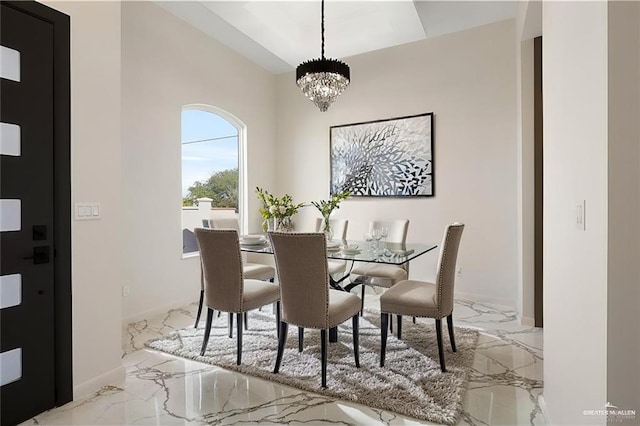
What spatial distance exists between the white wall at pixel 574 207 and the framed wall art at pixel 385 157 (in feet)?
8.50

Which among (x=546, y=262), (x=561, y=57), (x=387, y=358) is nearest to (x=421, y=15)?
(x=561, y=57)

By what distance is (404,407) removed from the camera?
2.00 m

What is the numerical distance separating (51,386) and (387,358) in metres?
2.09

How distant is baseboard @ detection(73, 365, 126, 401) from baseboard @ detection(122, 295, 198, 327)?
1141 mm

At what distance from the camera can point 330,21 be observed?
4.13 m

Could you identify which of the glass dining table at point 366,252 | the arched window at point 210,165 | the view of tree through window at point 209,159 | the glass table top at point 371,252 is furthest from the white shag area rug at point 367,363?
the view of tree through window at point 209,159

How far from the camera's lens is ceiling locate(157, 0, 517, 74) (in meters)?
3.72

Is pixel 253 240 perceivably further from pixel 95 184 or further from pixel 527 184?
pixel 527 184

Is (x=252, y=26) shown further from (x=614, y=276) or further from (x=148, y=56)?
(x=614, y=276)

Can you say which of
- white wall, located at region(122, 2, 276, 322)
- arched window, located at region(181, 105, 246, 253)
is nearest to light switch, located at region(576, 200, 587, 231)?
white wall, located at region(122, 2, 276, 322)

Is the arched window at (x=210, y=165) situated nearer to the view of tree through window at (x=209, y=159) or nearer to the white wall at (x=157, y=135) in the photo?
the view of tree through window at (x=209, y=159)

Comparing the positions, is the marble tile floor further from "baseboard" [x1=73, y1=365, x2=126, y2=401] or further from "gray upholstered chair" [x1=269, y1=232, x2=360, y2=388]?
"gray upholstered chair" [x1=269, y1=232, x2=360, y2=388]

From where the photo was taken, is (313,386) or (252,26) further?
(252,26)

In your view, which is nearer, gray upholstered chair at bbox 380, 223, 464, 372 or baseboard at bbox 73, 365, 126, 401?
baseboard at bbox 73, 365, 126, 401
